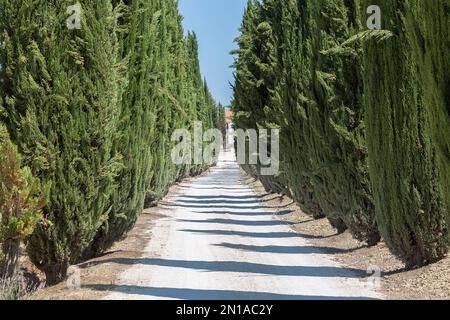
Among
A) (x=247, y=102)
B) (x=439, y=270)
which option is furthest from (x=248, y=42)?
(x=439, y=270)

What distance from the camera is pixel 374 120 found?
10070 mm

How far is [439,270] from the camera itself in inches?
356

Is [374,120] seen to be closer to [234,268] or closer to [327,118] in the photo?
[234,268]

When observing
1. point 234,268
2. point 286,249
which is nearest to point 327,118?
point 286,249

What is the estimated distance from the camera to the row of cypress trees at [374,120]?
6.78 m

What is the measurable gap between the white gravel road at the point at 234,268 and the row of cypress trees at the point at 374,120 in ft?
3.88

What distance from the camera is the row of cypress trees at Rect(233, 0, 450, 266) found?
→ 6777 mm

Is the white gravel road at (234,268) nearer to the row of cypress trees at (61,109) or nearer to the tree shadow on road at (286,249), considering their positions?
the tree shadow on road at (286,249)

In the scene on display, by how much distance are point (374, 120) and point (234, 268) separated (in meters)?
3.42

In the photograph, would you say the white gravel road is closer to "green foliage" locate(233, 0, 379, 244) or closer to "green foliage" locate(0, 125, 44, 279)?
"green foliage" locate(233, 0, 379, 244)

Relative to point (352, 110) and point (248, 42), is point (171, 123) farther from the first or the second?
point (352, 110)

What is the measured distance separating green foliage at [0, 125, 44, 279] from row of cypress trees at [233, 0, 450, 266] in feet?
16.3

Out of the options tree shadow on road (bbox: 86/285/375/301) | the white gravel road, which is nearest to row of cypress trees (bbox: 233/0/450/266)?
the white gravel road

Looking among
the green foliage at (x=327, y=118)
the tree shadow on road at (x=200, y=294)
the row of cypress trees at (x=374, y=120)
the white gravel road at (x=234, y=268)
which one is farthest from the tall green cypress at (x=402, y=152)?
the tree shadow on road at (x=200, y=294)
